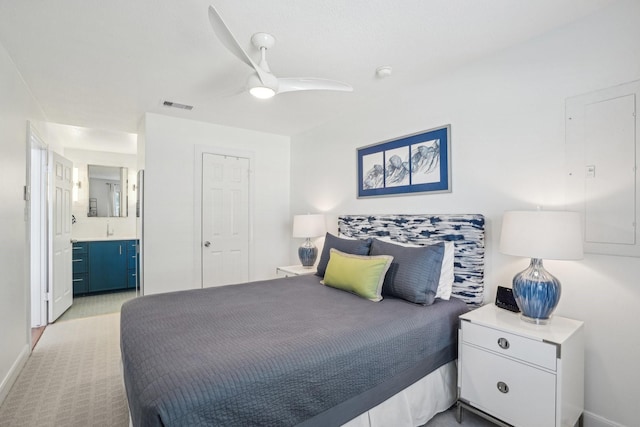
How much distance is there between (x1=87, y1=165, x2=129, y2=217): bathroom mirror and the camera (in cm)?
559

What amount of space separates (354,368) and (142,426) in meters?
0.89

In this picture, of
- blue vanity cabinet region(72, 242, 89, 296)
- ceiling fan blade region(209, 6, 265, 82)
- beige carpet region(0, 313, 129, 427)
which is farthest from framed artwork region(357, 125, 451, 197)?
blue vanity cabinet region(72, 242, 89, 296)

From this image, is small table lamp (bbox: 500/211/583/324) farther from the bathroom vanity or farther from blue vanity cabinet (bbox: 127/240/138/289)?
blue vanity cabinet (bbox: 127/240/138/289)

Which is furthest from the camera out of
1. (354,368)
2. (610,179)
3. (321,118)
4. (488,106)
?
(321,118)

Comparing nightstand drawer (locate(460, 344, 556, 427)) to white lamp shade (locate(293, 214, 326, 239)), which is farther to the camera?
white lamp shade (locate(293, 214, 326, 239))

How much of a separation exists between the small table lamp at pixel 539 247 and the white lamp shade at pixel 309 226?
7.14 ft

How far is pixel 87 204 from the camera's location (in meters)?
5.57

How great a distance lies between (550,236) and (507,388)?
0.88 m

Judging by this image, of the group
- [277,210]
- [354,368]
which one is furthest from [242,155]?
[354,368]

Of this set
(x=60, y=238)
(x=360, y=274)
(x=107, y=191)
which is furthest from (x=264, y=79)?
(x=107, y=191)

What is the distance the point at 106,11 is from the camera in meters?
1.83

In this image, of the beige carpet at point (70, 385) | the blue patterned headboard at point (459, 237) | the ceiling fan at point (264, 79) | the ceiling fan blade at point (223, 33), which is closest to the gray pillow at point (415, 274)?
the blue patterned headboard at point (459, 237)

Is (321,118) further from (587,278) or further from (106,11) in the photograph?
(587,278)

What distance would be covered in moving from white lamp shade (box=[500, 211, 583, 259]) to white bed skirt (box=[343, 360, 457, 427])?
3.04ft
